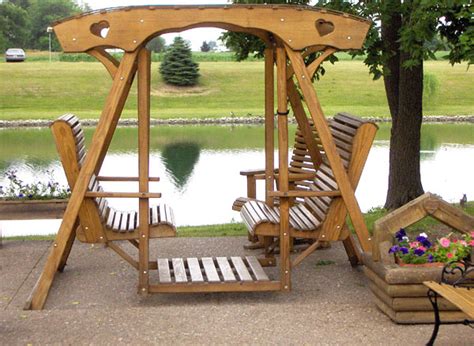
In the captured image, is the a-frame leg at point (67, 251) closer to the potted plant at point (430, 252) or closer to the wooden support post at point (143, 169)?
the wooden support post at point (143, 169)

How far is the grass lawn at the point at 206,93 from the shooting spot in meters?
51.9

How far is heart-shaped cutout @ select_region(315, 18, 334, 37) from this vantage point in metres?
7.99

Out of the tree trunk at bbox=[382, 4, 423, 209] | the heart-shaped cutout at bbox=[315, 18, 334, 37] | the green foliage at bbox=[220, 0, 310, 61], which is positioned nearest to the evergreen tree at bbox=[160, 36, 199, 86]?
the green foliage at bbox=[220, 0, 310, 61]

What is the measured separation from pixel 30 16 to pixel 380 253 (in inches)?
4449

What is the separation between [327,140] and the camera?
7945 millimetres

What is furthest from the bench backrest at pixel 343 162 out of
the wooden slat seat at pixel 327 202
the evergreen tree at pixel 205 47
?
the evergreen tree at pixel 205 47

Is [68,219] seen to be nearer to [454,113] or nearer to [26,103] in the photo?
[454,113]

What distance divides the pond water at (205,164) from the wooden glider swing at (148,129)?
6324 mm

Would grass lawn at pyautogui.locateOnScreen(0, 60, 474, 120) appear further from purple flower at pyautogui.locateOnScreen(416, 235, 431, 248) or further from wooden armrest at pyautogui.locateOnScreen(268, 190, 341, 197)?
purple flower at pyautogui.locateOnScreen(416, 235, 431, 248)

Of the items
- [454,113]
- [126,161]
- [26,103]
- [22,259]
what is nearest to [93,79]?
[26,103]

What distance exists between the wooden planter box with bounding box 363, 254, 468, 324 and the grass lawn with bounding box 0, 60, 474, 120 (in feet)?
139

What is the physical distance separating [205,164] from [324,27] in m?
17.8

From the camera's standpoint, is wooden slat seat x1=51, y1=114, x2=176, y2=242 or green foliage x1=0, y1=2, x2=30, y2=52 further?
green foliage x1=0, y1=2, x2=30, y2=52

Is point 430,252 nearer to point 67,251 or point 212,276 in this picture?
point 212,276
